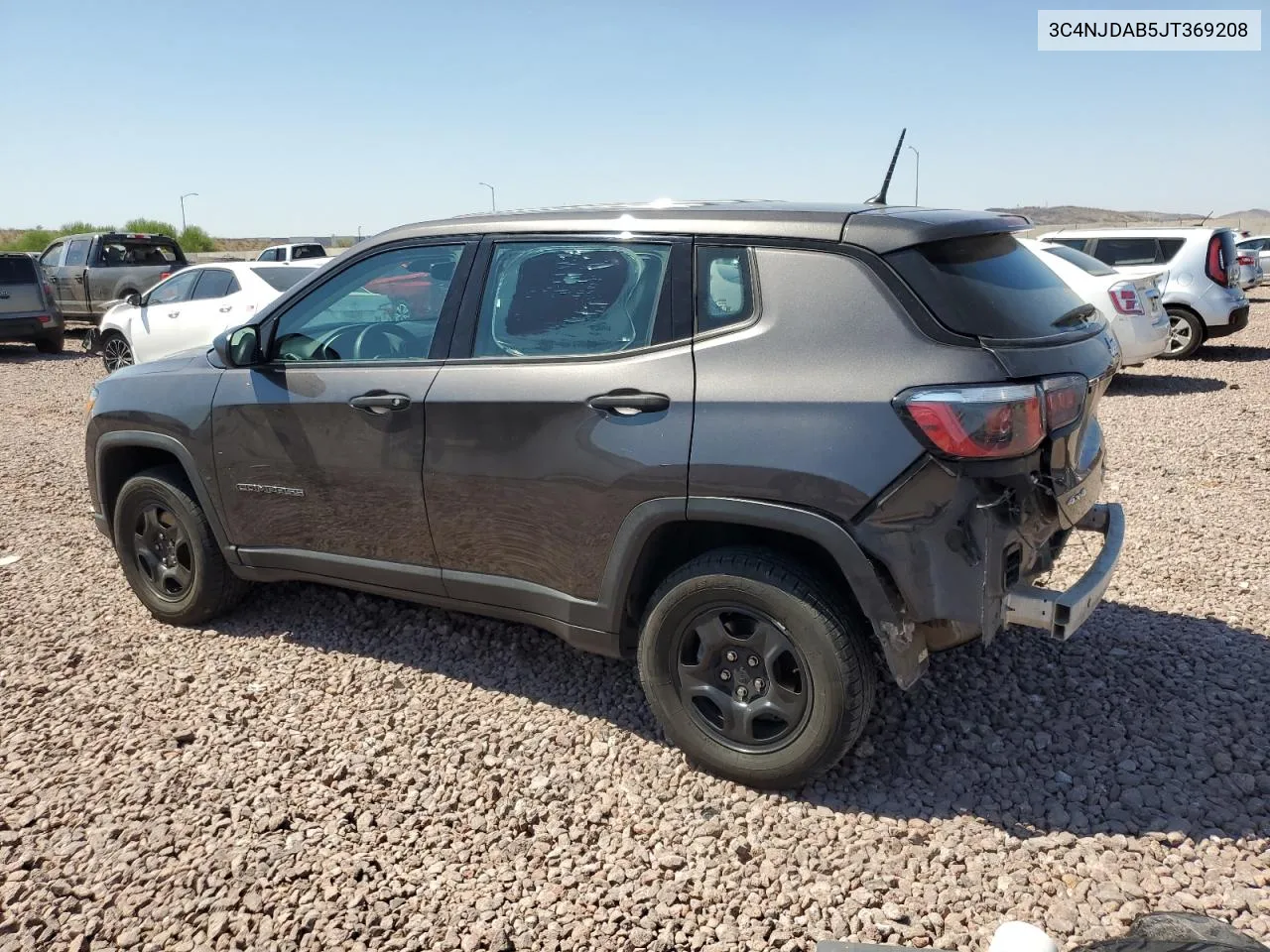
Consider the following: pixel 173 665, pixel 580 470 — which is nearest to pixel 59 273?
pixel 173 665

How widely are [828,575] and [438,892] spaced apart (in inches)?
58.0

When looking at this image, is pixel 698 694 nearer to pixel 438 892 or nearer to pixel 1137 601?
pixel 438 892

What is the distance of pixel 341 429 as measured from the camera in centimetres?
382

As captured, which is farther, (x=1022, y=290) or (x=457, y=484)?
(x=457, y=484)

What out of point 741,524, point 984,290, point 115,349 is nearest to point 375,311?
point 741,524

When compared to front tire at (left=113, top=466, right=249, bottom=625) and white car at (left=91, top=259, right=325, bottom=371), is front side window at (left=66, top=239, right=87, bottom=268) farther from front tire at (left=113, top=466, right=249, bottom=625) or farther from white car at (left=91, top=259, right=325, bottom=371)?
front tire at (left=113, top=466, right=249, bottom=625)

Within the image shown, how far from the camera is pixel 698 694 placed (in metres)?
3.24

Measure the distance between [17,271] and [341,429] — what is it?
49.9 feet

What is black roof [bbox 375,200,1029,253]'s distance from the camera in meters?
3.00

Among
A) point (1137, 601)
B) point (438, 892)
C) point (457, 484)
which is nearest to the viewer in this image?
point (438, 892)

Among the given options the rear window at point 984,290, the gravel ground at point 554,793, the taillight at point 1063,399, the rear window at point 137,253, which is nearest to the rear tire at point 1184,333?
the gravel ground at point 554,793

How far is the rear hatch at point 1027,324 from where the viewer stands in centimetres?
286

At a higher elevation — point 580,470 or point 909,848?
point 580,470

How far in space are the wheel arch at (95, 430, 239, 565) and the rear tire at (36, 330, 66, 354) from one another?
13855 mm
